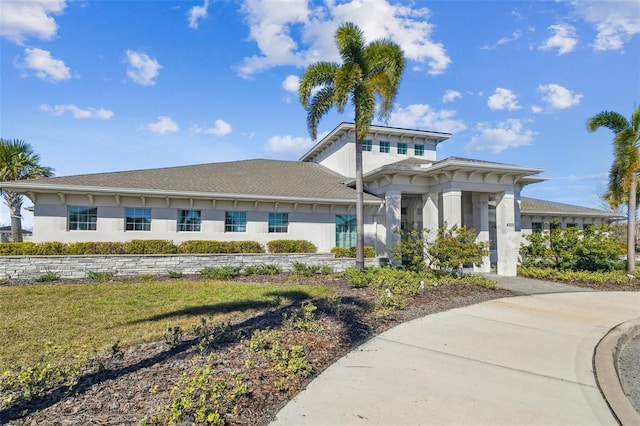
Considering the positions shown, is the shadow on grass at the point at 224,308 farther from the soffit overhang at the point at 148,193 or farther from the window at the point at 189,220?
the window at the point at 189,220

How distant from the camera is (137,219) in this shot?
49.1 ft

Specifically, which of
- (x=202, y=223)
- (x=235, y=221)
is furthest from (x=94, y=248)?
(x=235, y=221)

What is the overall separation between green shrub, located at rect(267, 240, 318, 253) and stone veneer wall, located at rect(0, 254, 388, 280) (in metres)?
0.97

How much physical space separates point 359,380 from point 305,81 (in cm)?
1127

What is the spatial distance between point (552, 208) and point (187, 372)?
2587cm

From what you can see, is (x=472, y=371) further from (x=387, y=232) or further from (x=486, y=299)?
(x=387, y=232)

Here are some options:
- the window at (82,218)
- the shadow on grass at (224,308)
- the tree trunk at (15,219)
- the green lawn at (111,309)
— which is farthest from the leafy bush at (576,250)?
the tree trunk at (15,219)

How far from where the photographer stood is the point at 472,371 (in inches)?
182

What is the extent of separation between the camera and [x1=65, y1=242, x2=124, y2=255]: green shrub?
43.1 feet

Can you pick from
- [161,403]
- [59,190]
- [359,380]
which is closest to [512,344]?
[359,380]

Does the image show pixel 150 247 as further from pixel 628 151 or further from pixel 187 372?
pixel 628 151

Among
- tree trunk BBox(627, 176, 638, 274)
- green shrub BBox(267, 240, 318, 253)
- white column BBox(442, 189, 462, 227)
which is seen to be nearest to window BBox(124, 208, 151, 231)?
green shrub BBox(267, 240, 318, 253)

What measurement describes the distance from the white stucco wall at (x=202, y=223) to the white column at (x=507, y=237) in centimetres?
542

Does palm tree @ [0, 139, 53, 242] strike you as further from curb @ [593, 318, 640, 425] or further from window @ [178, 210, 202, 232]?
curb @ [593, 318, 640, 425]
